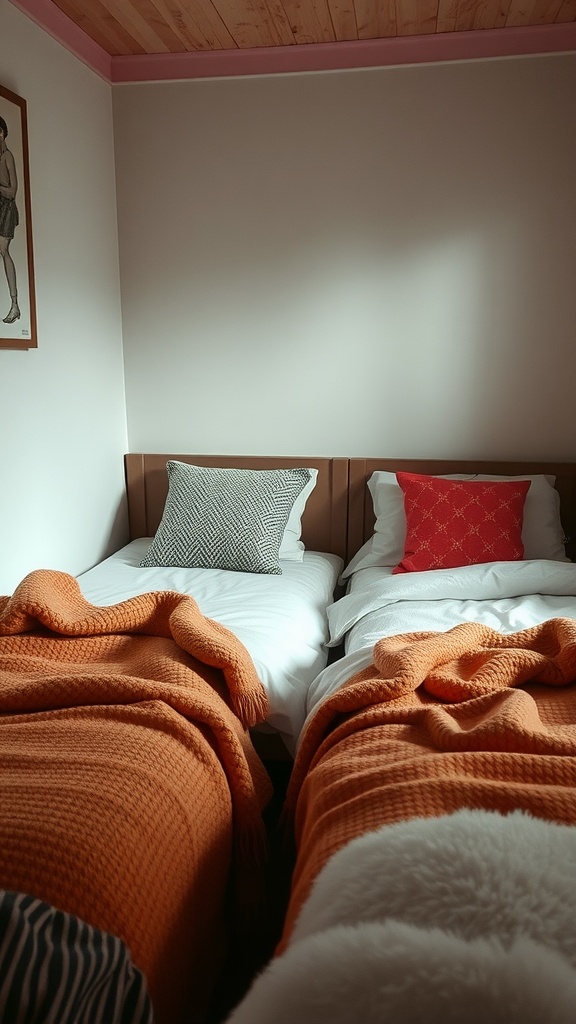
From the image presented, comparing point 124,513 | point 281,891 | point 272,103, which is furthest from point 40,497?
point 272,103

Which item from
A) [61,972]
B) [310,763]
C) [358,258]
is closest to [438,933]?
[61,972]

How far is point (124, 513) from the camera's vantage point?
3236mm

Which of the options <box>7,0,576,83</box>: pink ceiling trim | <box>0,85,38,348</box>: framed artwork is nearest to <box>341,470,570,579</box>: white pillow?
<box>0,85,38,348</box>: framed artwork

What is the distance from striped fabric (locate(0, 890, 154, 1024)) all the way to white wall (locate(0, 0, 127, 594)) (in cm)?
157

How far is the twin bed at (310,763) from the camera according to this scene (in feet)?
2.69

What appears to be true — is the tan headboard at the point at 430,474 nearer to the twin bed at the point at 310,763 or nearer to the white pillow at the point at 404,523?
the white pillow at the point at 404,523

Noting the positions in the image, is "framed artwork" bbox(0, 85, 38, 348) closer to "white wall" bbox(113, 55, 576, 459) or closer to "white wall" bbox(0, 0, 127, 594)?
"white wall" bbox(0, 0, 127, 594)

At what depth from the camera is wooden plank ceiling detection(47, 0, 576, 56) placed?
2.46m

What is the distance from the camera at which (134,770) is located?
1318mm

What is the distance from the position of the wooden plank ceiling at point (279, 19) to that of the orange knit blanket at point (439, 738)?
202 cm

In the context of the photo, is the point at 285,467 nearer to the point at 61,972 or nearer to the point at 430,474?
the point at 430,474

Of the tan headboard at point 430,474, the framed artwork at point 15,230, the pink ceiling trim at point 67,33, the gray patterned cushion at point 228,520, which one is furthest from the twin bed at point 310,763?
the pink ceiling trim at point 67,33

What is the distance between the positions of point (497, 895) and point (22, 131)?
2396 millimetres

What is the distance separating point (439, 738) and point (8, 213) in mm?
1920
